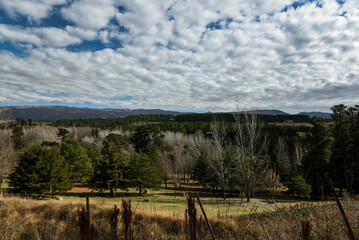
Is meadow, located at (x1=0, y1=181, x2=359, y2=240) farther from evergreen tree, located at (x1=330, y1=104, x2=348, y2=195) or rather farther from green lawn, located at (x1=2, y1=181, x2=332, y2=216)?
evergreen tree, located at (x1=330, y1=104, x2=348, y2=195)

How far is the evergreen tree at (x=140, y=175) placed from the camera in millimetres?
25656

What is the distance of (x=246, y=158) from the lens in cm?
2075

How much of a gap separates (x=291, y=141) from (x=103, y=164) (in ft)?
132

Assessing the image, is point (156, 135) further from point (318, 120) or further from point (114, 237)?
point (114, 237)

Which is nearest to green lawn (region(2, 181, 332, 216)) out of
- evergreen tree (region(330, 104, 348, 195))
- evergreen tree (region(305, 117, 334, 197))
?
evergreen tree (region(305, 117, 334, 197))

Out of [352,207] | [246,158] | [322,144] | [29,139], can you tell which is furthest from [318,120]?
[29,139]

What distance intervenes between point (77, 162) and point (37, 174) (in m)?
10.2

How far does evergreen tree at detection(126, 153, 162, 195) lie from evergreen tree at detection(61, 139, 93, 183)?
973 centimetres

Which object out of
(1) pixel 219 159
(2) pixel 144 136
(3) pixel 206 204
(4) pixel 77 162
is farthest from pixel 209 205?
(2) pixel 144 136

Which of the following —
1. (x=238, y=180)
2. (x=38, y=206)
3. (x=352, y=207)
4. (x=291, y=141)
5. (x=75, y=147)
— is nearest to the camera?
(x=352, y=207)

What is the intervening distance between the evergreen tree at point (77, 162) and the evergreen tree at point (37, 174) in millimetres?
8021

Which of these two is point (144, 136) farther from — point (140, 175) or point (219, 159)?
point (219, 159)

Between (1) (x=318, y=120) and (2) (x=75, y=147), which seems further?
(2) (x=75, y=147)

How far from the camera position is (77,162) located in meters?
30.3
